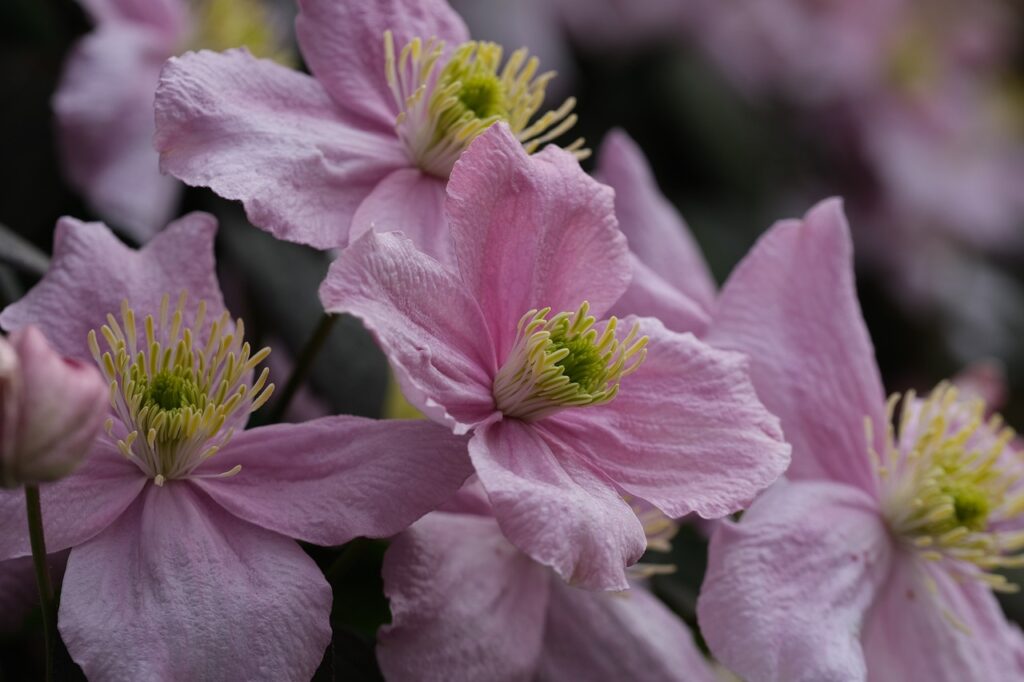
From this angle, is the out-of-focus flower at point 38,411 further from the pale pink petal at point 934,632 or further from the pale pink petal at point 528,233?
the pale pink petal at point 934,632

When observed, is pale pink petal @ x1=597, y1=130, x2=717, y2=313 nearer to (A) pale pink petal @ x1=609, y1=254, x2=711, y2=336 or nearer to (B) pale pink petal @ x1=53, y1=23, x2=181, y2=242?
(A) pale pink petal @ x1=609, y1=254, x2=711, y2=336

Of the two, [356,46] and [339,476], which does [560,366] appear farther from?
[356,46]

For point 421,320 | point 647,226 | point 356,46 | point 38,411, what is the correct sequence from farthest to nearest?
point 647,226 → point 356,46 → point 421,320 → point 38,411

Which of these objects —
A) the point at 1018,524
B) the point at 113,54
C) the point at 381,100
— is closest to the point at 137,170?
the point at 113,54

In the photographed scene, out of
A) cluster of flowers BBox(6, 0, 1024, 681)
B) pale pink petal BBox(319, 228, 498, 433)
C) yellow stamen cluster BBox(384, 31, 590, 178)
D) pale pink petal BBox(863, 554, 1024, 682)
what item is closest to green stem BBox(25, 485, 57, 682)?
cluster of flowers BBox(6, 0, 1024, 681)

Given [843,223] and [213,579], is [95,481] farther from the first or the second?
[843,223]

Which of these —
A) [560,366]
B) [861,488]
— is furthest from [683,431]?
[861,488]
